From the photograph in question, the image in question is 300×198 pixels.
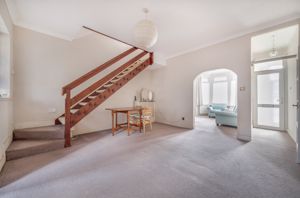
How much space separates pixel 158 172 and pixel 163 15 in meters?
3.21

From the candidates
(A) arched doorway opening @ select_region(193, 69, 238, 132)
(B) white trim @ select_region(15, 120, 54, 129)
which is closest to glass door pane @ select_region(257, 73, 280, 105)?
(A) arched doorway opening @ select_region(193, 69, 238, 132)

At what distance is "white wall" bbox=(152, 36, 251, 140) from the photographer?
3545mm

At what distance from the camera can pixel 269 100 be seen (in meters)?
4.65

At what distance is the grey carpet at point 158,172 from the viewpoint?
5.37ft

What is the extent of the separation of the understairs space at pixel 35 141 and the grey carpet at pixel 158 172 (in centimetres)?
18

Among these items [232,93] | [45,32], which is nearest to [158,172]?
[45,32]

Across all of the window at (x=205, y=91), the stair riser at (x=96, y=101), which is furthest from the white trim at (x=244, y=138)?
the window at (x=205, y=91)

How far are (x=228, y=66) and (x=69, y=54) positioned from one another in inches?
189

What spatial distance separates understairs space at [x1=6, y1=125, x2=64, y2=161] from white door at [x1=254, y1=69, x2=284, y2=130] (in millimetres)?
6536

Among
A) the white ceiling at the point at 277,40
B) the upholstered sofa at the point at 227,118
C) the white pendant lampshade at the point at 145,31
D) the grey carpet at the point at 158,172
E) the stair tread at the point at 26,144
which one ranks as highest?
the white ceiling at the point at 277,40

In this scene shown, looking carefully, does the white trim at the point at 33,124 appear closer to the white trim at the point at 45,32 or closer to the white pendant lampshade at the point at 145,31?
the white trim at the point at 45,32

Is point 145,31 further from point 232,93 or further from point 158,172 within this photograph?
point 232,93

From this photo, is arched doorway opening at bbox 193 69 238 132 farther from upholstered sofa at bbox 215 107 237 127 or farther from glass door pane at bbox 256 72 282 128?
glass door pane at bbox 256 72 282 128

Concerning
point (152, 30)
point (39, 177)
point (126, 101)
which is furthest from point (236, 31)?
point (39, 177)
